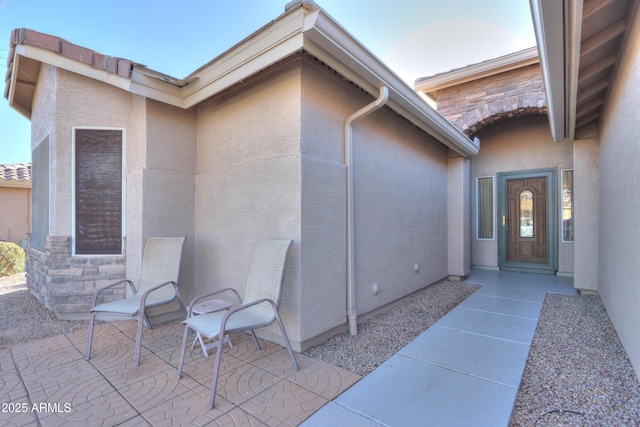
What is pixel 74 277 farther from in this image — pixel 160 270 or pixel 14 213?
pixel 14 213

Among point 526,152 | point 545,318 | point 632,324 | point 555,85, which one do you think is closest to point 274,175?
point 555,85

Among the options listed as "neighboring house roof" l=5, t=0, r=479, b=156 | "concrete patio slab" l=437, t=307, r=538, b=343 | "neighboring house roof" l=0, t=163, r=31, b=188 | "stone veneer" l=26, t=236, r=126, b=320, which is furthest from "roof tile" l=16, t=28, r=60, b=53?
"neighboring house roof" l=0, t=163, r=31, b=188

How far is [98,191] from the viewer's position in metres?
4.22

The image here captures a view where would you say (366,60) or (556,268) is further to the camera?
(556,268)

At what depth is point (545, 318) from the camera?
4.30 meters

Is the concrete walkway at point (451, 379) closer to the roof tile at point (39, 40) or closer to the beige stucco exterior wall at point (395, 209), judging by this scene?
the beige stucco exterior wall at point (395, 209)

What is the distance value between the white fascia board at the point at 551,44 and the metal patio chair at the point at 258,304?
279cm

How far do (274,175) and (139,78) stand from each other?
206 centimetres

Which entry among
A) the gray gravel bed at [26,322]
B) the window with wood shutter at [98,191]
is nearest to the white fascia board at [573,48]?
the window with wood shutter at [98,191]

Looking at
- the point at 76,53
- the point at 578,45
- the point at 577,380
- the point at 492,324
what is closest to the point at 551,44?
the point at 578,45

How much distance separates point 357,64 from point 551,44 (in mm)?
1708

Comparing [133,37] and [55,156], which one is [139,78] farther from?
[133,37]

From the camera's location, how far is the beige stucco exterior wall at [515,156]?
7.18 meters

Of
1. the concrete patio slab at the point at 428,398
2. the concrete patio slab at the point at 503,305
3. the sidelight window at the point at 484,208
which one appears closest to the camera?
the concrete patio slab at the point at 428,398
